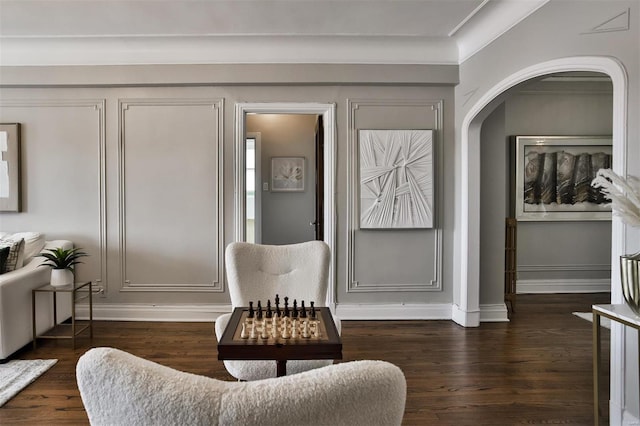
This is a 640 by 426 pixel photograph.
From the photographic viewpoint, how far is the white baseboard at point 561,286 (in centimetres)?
480

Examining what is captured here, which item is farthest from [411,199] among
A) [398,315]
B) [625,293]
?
[625,293]

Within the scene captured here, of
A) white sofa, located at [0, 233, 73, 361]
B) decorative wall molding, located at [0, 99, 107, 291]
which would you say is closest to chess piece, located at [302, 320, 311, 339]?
white sofa, located at [0, 233, 73, 361]

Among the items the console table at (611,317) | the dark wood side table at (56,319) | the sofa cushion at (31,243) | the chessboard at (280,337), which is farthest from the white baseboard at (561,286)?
the sofa cushion at (31,243)

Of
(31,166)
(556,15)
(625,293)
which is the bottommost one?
(625,293)

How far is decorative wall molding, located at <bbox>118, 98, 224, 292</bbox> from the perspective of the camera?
Answer: 12.0 feet

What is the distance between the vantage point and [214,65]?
11.7 feet

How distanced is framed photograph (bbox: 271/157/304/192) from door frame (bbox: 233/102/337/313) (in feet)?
4.99

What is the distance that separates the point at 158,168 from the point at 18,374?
6.22 ft

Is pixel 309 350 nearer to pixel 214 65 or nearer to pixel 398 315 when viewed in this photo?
pixel 398 315

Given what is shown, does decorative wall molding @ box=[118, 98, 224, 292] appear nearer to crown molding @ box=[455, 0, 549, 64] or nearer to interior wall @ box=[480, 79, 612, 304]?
crown molding @ box=[455, 0, 549, 64]

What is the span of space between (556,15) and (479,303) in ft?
7.93

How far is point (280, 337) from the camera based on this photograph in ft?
4.86

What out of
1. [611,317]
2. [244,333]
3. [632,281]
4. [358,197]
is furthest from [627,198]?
[358,197]

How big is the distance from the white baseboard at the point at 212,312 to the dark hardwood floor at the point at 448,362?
0.33 ft
